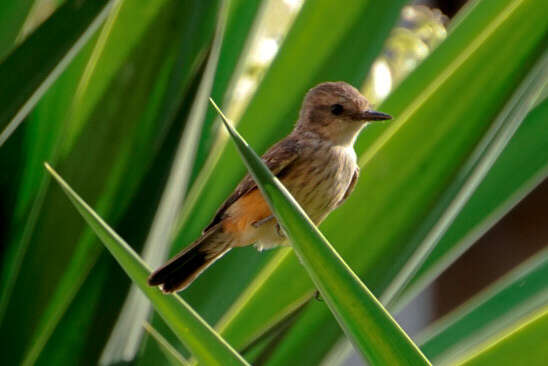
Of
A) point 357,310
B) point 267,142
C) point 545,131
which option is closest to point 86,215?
point 357,310

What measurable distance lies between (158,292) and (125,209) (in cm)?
53

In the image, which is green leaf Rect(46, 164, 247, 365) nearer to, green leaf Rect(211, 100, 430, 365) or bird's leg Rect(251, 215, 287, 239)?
green leaf Rect(211, 100, 430, 365)

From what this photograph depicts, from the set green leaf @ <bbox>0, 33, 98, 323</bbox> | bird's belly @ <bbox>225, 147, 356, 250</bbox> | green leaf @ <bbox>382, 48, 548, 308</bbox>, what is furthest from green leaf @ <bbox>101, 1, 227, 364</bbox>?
green leaf @ <bbox>382, 48, 548, 308</bbox>

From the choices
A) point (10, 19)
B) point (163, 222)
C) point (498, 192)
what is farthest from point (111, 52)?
point (498, 192)

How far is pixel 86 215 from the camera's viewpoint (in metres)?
1.00

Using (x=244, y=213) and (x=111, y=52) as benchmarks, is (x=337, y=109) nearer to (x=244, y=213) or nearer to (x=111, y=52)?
(x=244, y=213)

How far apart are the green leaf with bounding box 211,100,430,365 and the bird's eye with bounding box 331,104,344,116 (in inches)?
26.9

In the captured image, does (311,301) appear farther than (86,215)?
Yes

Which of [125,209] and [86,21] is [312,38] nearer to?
[125,209]

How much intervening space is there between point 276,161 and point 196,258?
11.8 inches

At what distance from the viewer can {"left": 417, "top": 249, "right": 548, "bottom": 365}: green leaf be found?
1.74 metres

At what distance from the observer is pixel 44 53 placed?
1282 millimetres

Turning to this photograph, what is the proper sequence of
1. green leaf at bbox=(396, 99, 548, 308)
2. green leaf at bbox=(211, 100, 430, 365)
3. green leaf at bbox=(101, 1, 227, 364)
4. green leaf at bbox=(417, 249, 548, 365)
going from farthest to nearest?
green leaf at bbox=(396, 99, 548, 308), green leaf at bbox=(417, 249, 548, 365), green leaf at bbox=(101, 1, 227, 364), green leaf at bbox=(211, 100, 430, 365)

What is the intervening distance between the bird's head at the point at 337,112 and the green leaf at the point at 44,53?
1.28 feet
